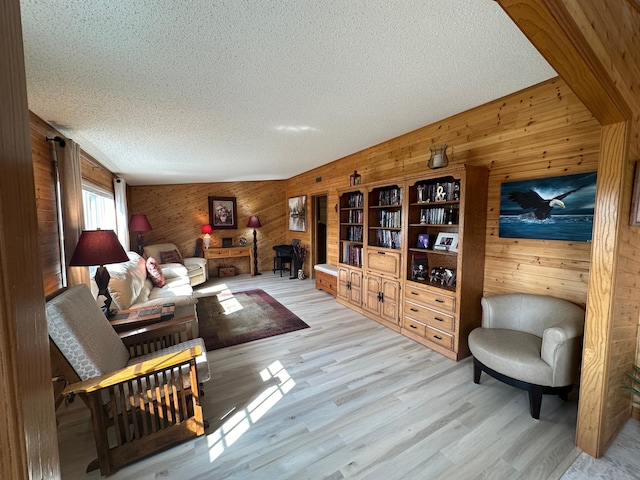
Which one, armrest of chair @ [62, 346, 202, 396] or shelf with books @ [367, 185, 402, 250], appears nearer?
armrest of chair @ [62, 346, 202, 396]

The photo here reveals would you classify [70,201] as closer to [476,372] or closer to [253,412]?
[253,412]

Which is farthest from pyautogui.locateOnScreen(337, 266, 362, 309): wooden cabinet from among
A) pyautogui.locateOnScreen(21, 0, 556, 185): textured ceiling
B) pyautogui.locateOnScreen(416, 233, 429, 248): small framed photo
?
pyautogui.locateOnScreen(21, 0, 556, 185): textured ceiling

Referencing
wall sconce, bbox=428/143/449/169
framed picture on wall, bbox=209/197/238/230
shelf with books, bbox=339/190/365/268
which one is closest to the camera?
wall sconce, bbox=428/143/449/169

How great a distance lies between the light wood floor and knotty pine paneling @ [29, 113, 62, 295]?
112 centimetres

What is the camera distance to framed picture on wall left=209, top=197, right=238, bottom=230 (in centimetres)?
639

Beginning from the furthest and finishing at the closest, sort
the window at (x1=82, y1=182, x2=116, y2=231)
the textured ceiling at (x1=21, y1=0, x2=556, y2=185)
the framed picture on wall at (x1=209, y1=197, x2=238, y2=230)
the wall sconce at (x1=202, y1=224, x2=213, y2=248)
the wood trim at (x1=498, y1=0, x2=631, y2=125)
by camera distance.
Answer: the framed picture on wall at (x1=209, y1=197, x2=238, y2=230), the wall sconce at (x1=202, y1=224, x2=213, y2=248), the window at (x1=82, y1=182, x2=116, y2=231), the textured ceiling at (x1=21, y1=0, x2=556, y2=185), the wood trim at (x1=498, y1=0, x2=631, y2=125)

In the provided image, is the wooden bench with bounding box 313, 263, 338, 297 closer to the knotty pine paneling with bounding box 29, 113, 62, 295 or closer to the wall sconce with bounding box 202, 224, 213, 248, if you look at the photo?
the wall sconce with bounding box 202, 224, 213, 248

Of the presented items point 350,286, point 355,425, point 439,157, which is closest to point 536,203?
point 439,157

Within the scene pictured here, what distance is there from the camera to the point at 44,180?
7.46 ft

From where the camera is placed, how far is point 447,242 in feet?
9.44

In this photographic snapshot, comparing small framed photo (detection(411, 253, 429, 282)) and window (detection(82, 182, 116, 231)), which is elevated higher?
window (detection(82, 182, 116, 231))

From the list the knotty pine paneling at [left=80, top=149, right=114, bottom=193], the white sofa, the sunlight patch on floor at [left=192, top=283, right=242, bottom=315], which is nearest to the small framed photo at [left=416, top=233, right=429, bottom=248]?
the white sofa

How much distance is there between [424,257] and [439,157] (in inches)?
44.1

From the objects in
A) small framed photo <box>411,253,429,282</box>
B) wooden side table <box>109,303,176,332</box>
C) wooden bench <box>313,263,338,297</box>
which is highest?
small framed photo <box>411,253,429,282</box>
